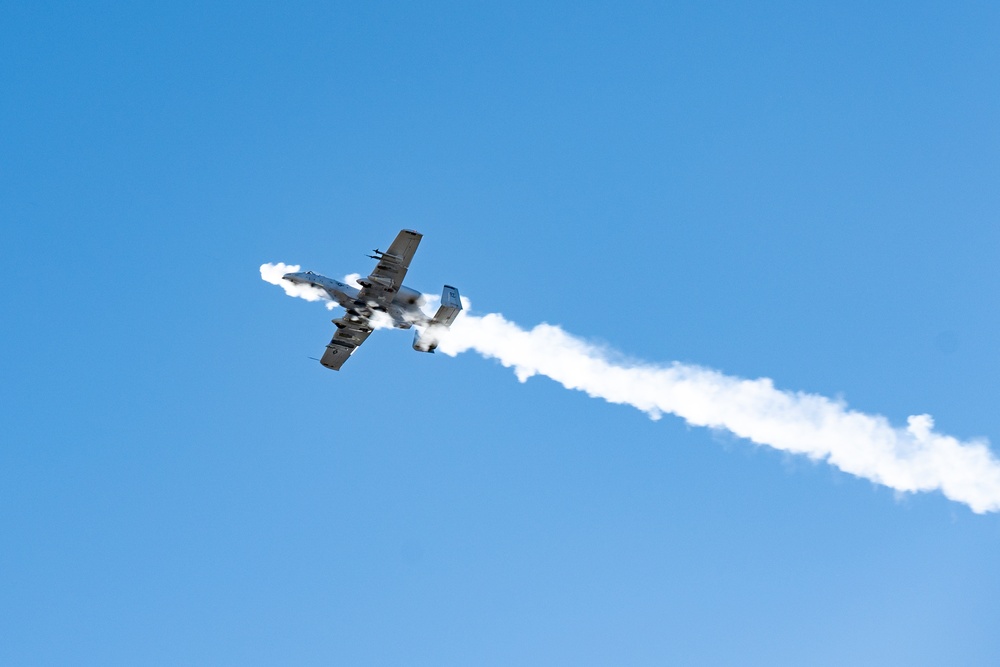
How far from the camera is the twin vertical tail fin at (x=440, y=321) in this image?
101 m

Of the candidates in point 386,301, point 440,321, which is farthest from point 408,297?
point 440,321

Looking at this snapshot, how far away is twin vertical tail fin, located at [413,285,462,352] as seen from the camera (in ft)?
332

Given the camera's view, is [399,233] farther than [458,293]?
No

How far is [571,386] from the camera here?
104 m

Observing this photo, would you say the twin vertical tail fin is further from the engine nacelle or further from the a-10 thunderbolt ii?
the engine nacelle

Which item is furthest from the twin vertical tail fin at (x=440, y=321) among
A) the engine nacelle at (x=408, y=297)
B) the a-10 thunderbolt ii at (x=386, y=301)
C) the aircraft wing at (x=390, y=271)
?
the aircraft wing at (x=390, y=271)

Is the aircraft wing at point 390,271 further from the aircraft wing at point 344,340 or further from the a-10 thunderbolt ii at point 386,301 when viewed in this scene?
the aircraft wing at point 344,340

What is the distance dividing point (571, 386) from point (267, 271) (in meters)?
26.1

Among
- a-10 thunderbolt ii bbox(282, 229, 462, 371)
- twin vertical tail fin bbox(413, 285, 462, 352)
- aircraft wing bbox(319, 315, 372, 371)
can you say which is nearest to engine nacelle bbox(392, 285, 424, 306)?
a-10 thunderbolt ii bbox(282, 229, 462, 371)

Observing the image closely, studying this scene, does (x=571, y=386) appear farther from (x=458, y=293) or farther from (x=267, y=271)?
(x=267, y=271)

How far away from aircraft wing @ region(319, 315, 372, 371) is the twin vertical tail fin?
451 centimetres

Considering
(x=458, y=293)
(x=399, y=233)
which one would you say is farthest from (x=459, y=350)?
(x=399, y=233)

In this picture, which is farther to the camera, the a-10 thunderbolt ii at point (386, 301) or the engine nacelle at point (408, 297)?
the engine nacelle at point (408, 297)

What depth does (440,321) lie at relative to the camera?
10150 centimetres
